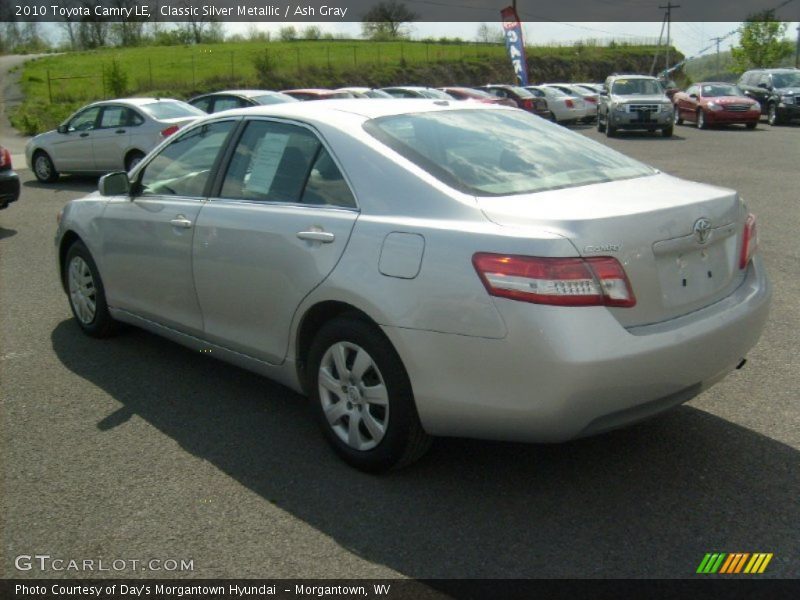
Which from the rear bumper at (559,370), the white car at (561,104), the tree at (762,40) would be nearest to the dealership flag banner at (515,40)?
the white car at (561,104)

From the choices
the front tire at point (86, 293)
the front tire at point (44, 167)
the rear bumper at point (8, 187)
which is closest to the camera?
the front tire at point (86, 293)

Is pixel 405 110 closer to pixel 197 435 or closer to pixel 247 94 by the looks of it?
pixel 197 435

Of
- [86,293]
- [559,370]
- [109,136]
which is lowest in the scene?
[86,293]

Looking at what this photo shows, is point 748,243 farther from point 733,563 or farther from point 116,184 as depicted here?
point 116,184

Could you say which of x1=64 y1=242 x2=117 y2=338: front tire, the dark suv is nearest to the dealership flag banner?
the dark suv

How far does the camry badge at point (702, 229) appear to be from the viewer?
3523 mm

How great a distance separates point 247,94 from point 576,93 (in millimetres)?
21298

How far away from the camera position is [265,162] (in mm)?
4477

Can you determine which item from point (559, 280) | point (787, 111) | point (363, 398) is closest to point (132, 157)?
point (363, 398)

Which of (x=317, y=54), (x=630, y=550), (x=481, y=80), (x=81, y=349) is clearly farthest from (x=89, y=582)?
(x=481, y=80)

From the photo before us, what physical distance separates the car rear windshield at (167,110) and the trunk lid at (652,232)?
473 inches

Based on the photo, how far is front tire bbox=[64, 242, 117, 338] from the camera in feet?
19.0

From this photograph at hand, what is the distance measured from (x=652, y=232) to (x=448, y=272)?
0.81m

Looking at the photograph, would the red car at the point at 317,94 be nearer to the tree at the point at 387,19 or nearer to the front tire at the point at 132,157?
the front tire at the point at 132,157
